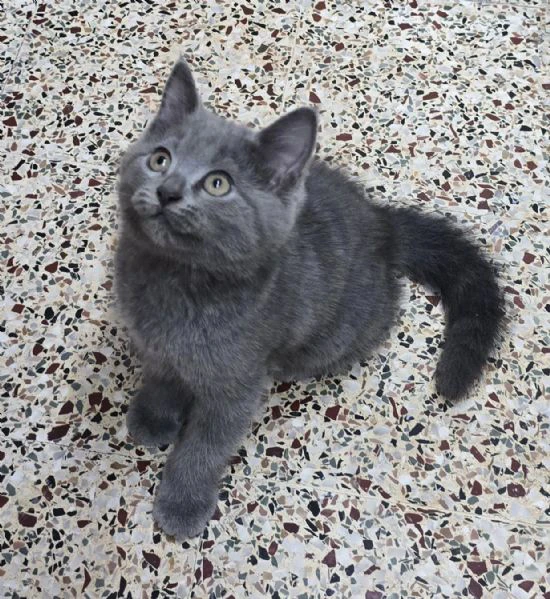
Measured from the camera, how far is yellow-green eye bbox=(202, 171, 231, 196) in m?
1.04

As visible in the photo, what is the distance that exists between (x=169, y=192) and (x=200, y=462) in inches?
22.8

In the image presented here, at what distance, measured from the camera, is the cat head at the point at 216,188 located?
102cm

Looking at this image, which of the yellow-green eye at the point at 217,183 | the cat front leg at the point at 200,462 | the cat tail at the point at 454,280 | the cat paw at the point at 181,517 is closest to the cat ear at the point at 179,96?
the yellow-green eye at the point at 217,183

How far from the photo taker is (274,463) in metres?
1.45

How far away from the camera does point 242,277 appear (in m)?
1.12

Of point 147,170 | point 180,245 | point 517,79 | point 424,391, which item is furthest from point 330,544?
point 517,79

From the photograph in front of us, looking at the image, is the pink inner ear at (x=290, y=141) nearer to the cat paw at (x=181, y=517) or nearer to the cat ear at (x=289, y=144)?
the cat ear at (x=289, y=144)

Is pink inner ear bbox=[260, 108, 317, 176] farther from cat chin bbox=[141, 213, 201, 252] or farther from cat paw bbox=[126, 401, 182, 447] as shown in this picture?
cat paw bbox=[126, 401, 182, 447]

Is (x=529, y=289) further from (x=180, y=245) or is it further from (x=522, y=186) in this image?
(x=180, y=245)

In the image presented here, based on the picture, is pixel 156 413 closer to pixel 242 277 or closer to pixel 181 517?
pixel 181 517

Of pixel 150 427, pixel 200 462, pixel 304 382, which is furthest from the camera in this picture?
pixel 304 382

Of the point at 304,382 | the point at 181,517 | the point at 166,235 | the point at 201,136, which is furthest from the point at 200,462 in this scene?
the point at 201,136

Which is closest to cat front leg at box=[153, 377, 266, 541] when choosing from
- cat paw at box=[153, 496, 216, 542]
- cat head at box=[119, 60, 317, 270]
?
cat paw at box=[153, 496, 216, 542]

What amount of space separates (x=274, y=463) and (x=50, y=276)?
715 mm
